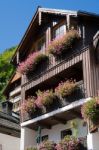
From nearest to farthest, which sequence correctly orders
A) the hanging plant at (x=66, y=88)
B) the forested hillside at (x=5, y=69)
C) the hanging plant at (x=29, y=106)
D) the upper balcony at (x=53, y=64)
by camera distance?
1. the hanging plant at (x=66, y=88)
2. the upper balcony at (x=53, y=64)
3. the hanging plant at (x=29, y=106)
4. the forested hillside at (x=5, y=69)

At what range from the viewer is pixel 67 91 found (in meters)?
22.0

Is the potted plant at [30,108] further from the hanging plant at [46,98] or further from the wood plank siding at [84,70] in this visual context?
the wood plank siding at [84,70]

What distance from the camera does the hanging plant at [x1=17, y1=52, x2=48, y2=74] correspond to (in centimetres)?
2492

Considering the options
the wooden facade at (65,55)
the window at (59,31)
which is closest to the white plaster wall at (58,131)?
the wooden facade at (65,55)

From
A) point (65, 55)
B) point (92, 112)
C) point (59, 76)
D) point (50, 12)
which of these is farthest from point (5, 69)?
point (92, 112)

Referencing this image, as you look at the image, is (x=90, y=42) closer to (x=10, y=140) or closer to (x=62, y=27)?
(x=62, y=27)

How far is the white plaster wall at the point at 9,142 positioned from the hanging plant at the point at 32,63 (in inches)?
151

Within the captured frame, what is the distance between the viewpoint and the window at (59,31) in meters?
24.9

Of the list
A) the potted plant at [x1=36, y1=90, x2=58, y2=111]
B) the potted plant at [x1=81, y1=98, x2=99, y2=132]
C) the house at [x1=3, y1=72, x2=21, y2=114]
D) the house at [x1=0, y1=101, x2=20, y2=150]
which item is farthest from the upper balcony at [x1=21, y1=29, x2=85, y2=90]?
the house at [x1=3, y1=72, x2=21, y2=114]

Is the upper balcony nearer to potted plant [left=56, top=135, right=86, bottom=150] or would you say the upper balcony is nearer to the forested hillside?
potted plant [left=56, top=135, right=86, bottom=150]

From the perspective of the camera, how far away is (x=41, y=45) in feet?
87.9

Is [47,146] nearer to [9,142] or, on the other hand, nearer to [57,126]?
[57,126]

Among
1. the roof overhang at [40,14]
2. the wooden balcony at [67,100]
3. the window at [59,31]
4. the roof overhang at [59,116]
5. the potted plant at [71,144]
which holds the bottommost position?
the potted plant at [71,144]

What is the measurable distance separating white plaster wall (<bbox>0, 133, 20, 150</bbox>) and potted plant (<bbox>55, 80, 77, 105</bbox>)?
192 inches
